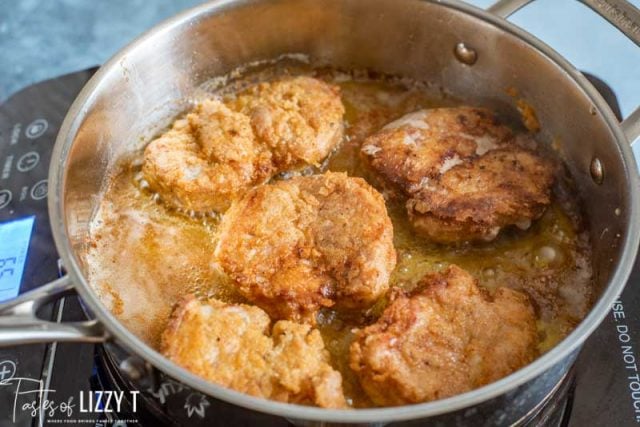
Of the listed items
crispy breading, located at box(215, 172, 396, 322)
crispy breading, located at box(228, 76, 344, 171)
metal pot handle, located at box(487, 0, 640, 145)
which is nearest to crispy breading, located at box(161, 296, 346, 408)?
crispy breading, located at box(215, 172, 396, 322)

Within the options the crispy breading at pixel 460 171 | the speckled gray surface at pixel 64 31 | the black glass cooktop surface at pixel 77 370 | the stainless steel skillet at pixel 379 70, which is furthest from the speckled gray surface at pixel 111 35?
the black glass cooktop surface at pixel 77 370

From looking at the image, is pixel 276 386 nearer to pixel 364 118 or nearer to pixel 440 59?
pixel 364 118

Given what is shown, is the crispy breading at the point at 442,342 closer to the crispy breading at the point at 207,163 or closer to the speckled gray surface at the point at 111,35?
the crispy breading at the point at 207,163

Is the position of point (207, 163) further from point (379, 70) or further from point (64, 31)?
point (64, 31)

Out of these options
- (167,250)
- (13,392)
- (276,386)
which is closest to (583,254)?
(276,386)

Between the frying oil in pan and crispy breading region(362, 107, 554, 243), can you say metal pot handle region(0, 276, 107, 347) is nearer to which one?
the frying oil in pan

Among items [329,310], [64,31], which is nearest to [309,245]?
[329,310]
